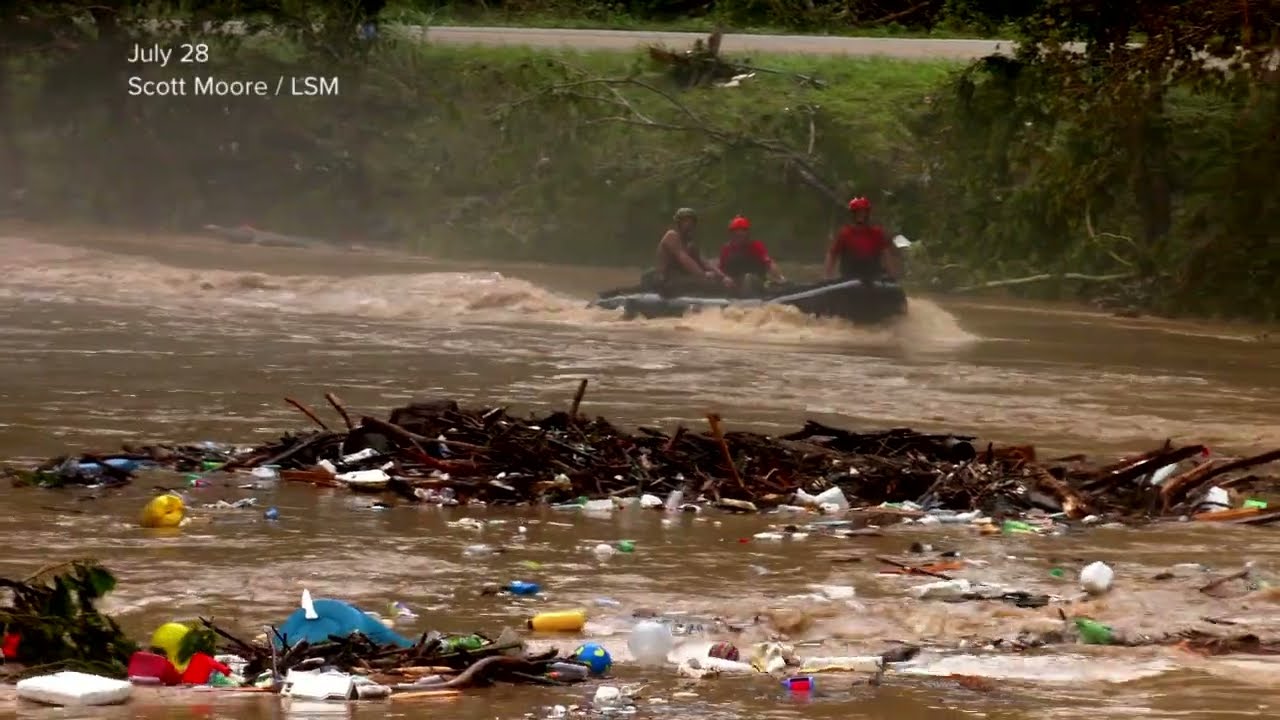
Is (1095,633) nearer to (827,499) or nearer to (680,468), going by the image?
(827,499)

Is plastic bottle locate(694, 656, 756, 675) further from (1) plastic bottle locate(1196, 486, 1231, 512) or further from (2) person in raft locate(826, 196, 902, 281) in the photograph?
(2) person in raft locate(826, 196, 902, 281)

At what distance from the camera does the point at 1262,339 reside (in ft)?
74.7

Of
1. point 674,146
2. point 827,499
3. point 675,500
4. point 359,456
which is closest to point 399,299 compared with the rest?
point 674,146

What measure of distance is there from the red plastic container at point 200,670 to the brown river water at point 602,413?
0.24 metres

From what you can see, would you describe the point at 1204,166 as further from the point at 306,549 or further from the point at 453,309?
the point at 306,549

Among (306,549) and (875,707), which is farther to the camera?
(306,549)

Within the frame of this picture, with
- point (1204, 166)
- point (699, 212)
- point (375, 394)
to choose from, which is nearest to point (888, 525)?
point (375, 394)

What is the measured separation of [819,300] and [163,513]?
1324cm

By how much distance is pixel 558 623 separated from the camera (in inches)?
297

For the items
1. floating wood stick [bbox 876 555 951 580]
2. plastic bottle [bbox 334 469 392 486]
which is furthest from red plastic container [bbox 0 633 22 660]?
plastic bottle [bbox 334 469 392 486]

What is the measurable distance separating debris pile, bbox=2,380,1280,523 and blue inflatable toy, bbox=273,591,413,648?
330 cm

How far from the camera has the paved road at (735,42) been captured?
1248 inches

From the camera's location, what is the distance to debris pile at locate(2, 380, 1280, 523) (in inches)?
415

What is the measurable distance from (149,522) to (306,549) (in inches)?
36.2
